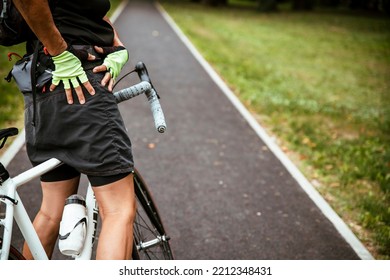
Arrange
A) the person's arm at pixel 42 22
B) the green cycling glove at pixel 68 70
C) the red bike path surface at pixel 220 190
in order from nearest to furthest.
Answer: the person's arm at pixel 42 22
the green cycling glove at pixel 68 70
the red bike path surface at pixel 220 190

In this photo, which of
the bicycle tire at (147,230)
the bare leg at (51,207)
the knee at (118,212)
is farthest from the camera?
the bicycle tire at (147,230)

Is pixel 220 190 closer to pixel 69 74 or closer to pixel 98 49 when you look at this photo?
pixel 98 49

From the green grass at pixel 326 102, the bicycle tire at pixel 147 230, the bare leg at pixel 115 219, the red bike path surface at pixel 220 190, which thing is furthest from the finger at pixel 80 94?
the green grass at pixel 326 102

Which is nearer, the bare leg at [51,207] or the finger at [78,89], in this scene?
the finger at [78,89]

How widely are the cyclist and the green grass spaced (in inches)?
108

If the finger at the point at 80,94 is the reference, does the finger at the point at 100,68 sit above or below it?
above

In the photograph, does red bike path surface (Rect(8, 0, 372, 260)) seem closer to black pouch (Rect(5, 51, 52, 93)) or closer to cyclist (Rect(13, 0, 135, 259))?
cyclist (Rect(13, 0, 135, 259))

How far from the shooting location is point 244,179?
4730 mm

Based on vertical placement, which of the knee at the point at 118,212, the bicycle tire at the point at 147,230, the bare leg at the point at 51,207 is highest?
the knee at the point at 118,212

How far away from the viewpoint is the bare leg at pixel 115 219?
1905 mm

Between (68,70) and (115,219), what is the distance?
0.75 meters

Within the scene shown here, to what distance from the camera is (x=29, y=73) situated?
1849mm

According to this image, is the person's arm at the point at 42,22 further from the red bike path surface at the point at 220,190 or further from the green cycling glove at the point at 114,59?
the red bike path surface at the point at 220,190
